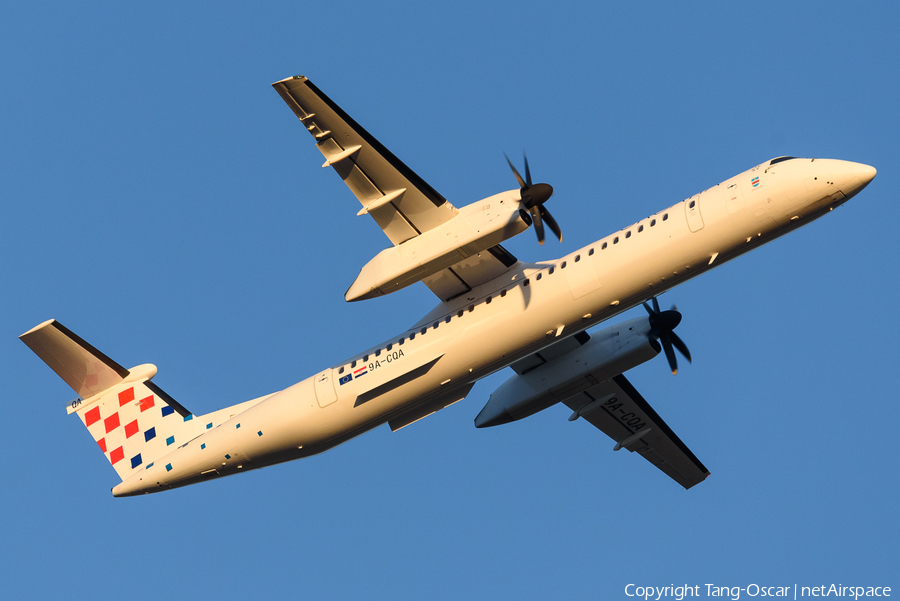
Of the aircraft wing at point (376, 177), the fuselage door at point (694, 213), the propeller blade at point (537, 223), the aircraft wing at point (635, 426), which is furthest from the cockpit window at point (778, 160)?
the aircraft wing at point (635, 426)

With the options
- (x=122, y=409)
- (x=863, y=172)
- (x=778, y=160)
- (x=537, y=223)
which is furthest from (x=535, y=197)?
(x=122, y=409)

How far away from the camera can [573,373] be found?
90.9ft

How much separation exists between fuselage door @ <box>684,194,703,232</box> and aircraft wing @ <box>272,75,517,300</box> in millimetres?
4795

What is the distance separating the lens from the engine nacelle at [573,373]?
27047mm

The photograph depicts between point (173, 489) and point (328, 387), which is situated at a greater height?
point (328, 387)

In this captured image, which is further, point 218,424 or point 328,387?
point 218,424

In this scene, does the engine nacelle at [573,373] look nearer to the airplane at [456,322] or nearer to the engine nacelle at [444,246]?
the airplane at [456,322]

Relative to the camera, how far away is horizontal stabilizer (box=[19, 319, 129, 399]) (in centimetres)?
2745

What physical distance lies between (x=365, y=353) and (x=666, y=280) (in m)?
8.28

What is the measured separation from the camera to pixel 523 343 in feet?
79.5

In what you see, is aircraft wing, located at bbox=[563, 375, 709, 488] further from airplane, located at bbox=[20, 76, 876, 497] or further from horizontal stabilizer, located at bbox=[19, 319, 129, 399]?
horizontal stabilizer, located at bbox=[19, 319, 129, 399]

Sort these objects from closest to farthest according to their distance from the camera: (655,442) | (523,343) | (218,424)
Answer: (523,343) → (218,424) → (655,442)

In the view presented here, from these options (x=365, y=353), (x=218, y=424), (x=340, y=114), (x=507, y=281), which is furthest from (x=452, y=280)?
(x=218, y=424)

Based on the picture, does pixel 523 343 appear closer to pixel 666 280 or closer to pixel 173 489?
pixel 666 280
